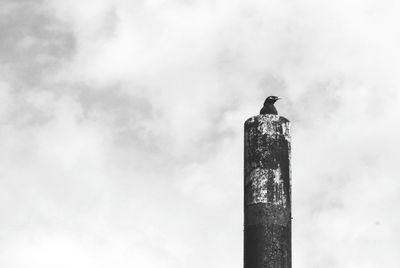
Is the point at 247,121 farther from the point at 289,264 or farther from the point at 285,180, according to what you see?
the point at 289,264

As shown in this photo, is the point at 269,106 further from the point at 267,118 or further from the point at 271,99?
the point at 267,118

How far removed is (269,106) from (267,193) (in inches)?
48.1

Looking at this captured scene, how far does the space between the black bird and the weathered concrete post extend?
0.38 feet

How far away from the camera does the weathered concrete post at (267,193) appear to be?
9711mm

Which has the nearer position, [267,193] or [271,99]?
[267,193]

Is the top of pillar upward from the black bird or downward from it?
downward

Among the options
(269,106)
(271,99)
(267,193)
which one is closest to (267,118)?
(269,106)

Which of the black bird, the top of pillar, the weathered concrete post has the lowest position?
the weathered concrete post

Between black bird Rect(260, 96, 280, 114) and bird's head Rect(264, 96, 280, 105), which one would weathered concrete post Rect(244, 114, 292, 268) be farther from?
bird's head Rect(264, 96, 280, 105)

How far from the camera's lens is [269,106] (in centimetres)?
1054

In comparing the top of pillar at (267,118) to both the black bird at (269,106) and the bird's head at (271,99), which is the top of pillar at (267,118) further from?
the bird's head at (271,99)

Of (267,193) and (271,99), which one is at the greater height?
(271,99)

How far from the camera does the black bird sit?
34.4ft

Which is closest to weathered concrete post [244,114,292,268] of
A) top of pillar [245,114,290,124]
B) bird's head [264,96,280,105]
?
top of pillar [245,114,290,124]
